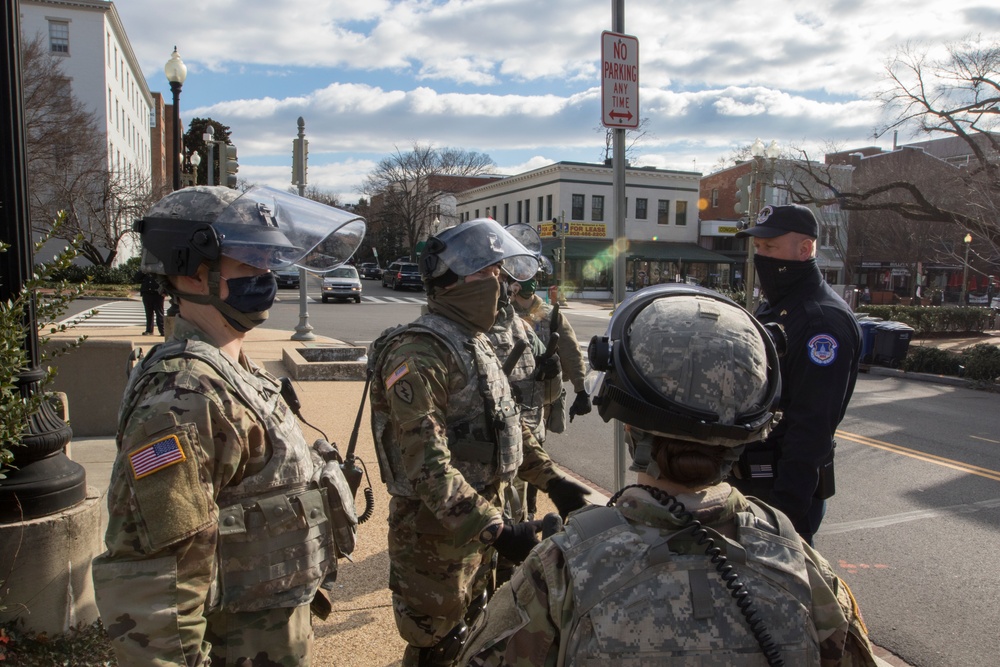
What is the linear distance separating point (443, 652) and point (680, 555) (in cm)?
177

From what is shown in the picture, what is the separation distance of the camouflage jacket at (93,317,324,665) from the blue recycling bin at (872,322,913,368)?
16.4 m

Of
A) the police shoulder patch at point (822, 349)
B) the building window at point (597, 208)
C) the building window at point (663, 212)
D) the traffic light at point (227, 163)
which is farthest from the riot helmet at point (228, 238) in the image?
the building window at point (663, 212)

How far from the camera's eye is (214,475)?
173 centimetres

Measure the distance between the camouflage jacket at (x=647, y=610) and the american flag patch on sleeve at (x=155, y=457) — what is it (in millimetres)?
812

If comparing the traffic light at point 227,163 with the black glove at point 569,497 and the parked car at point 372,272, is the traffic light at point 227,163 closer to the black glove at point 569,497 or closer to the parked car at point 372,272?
the black glove at point 569,497

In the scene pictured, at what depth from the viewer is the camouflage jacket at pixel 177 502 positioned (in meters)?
1.57

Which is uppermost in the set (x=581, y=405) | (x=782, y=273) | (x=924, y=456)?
(x=782, y=273)

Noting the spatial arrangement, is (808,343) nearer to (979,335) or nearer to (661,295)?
(661,295)

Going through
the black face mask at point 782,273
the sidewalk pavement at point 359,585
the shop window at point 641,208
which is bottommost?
the sidewalk pavement at point 359,585

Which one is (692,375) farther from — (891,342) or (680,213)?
(680,213)

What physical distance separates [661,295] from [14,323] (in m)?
2.72

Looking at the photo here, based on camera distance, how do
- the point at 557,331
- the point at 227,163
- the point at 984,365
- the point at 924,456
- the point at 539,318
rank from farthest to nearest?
the point at 984,365
the point at 227,163
the point at 924,456
the point at 539,318
the point at 557,331

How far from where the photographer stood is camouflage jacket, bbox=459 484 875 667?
1250 mm

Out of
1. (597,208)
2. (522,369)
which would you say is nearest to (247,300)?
(522,369)
